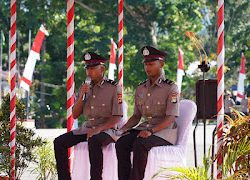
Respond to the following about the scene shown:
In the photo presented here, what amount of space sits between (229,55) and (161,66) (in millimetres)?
37725

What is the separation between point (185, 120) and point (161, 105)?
0.35 meters

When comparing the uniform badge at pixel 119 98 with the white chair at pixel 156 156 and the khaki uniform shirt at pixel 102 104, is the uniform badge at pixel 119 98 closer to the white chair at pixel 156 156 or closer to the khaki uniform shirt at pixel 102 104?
the khaki uniform shirt at pixel 102 104

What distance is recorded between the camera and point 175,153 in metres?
7.97

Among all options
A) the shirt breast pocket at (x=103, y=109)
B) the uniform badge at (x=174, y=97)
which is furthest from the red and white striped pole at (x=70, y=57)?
the uniform badge at (x=174, y=97)

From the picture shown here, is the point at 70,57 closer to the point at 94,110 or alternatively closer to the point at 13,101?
the point at 13,101

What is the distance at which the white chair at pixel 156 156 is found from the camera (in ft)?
25.8

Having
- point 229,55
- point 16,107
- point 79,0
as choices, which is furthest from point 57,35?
point 16,107

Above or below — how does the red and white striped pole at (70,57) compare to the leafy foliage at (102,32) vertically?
below

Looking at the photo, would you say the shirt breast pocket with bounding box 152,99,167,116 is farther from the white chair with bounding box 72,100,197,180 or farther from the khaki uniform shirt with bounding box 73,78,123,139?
the khaki uniform shirt with bounding box 73,78,123,139

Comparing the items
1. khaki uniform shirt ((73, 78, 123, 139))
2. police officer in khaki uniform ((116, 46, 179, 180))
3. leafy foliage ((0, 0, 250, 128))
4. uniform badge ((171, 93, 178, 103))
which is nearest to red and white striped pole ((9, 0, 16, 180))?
khaki uniform shirt ((73, 78, 123, 139))

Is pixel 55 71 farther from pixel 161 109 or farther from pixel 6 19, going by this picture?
pixel 161 109

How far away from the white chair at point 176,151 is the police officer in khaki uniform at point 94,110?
692mm

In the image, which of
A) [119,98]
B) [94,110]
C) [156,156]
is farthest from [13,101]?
[156,156]

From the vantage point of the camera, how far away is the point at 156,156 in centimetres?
784
